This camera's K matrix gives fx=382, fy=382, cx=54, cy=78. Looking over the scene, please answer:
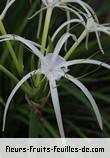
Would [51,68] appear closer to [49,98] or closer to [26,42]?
[26,42]

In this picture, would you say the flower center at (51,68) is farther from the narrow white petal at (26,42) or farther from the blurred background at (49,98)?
the blurred background at (49,98)

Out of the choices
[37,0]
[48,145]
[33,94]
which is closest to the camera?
[33,94]

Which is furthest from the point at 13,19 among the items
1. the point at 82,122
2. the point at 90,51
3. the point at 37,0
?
the point at 82,122

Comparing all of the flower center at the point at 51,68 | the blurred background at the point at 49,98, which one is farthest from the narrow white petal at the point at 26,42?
the blurred background at the point at 49,98

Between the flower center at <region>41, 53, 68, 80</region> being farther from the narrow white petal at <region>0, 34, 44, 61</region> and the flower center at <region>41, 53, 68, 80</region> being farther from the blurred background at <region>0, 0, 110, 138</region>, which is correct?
the blurred background at <region>0, 0, 110, 138</region>

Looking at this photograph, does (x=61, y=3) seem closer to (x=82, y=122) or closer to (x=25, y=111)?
(x=25, y=111)

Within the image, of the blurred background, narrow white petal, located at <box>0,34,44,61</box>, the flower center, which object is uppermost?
the blurred background

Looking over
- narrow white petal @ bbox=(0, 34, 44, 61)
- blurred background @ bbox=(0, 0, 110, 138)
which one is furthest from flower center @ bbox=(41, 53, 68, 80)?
blurred background @ bbox=(0, 0, 110, 138)

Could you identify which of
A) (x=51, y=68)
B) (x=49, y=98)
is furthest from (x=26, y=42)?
(x=49, y=98)
